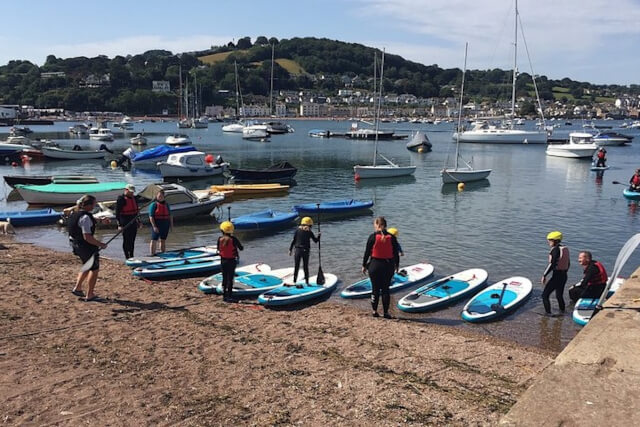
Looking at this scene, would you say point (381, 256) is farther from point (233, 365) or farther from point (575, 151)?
point (575, 151)

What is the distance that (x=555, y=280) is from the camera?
1211 cm

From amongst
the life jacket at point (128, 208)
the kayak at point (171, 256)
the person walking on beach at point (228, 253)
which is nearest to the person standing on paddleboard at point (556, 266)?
the person walking on beach at point (228, 253)

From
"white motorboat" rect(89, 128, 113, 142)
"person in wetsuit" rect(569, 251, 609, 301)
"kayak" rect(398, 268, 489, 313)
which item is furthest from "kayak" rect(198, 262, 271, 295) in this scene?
"white motorboat" rect(89, 128, 113, 142)

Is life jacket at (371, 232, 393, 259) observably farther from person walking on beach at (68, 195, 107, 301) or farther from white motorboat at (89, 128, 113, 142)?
white motorboat at (89, 128, 113, 142)

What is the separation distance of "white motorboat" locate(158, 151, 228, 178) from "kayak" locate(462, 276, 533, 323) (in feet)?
94.4

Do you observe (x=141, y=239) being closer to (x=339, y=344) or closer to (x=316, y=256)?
(x=316, y=256)

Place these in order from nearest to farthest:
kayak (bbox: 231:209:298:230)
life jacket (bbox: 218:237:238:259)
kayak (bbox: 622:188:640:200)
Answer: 1. life jacket (bbox: 218:237:238:259)
2. kayak (bbox: 231:209:298:230)
3. kayak (bbox: 622:188:640:200)

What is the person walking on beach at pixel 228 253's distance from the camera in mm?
11930

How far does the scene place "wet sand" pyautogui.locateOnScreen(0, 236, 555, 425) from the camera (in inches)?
263

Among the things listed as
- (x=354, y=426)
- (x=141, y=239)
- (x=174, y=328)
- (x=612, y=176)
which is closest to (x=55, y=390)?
(x=174, y=328)

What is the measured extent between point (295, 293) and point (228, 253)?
198 centimetres

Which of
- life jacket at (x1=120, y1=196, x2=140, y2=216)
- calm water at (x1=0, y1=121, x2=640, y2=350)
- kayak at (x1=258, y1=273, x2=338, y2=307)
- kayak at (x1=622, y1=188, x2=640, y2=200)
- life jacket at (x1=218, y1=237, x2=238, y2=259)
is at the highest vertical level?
life jacket at (x1=120, y1=196, x2=140, y2=216)

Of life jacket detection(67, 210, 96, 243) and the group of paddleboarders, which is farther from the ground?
life jacket detection(67, 210, 96, 243)

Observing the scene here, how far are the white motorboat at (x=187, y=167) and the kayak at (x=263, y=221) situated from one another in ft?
57.6
